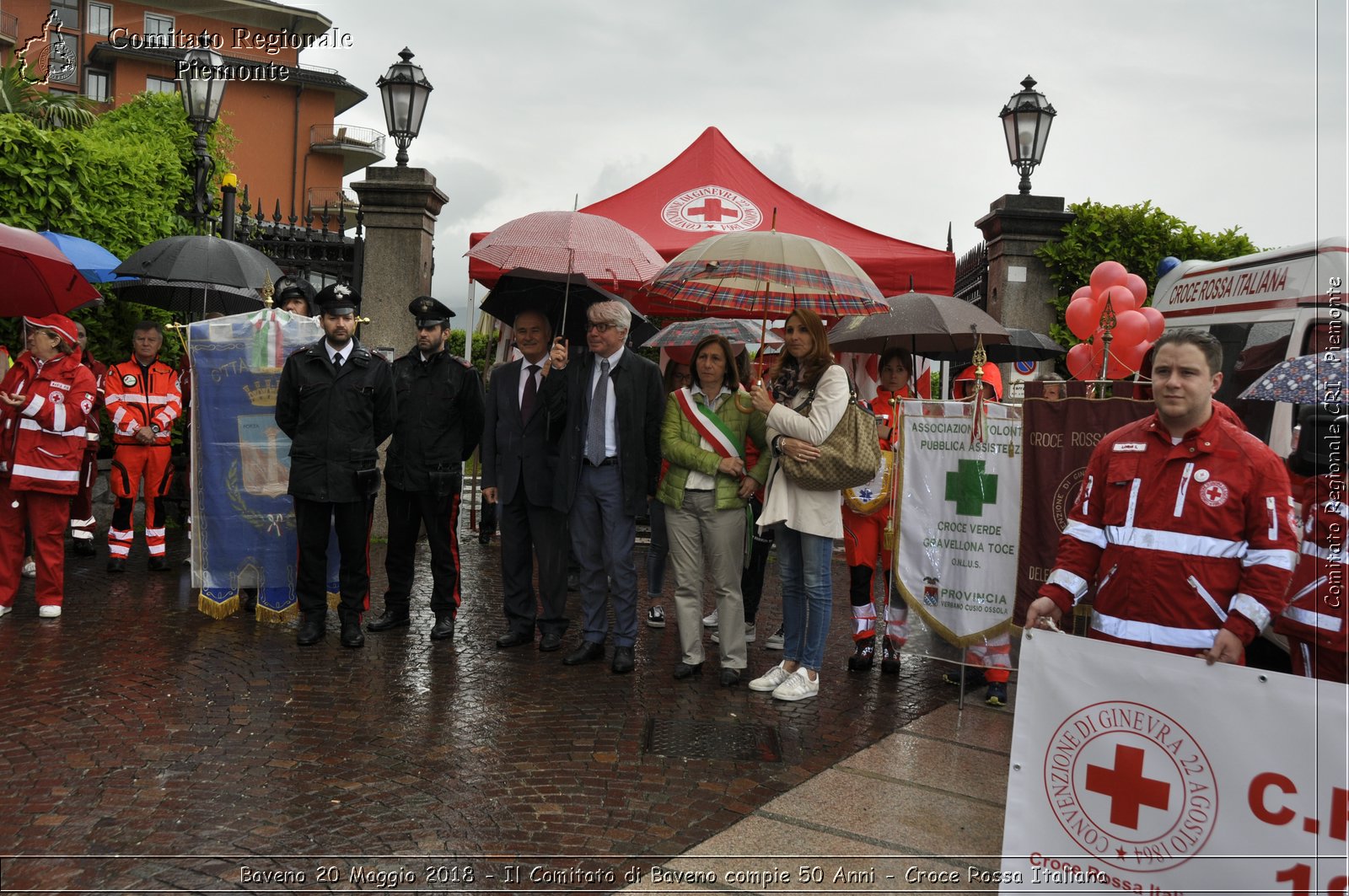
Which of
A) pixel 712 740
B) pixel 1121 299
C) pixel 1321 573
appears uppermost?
pixel 1121 299

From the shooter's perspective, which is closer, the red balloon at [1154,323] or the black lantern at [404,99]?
the red balloon at [1154,323]

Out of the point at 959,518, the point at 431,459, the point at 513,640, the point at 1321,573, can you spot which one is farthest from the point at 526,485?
the point at 1321,573

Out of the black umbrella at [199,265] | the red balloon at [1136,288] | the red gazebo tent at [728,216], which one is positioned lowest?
the red balloon at [1136,288]

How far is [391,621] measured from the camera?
24.0ft

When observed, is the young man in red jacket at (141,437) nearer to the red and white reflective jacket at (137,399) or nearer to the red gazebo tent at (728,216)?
the red and white reflective jacket at (137,399)

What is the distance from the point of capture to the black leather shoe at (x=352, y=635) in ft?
22.2

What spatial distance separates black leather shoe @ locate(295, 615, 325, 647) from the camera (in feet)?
22.3

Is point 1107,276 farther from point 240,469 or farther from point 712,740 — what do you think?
point 240,469

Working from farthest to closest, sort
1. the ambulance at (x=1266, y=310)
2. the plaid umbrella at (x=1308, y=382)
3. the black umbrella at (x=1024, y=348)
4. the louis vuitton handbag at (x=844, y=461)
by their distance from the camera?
1. the black umbrella at (x=1024, y=348)
2. the louis vuitton handbag at (x=844, y=461)
3. the ambulance at (x=1266, y=310)
4. the plaid umbrella at (x=1308, y=382)

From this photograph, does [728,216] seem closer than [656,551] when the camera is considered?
No

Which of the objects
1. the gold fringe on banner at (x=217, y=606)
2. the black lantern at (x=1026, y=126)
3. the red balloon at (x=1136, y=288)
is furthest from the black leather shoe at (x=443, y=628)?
the black lantern at (x=1026, y=126)

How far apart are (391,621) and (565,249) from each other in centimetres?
269

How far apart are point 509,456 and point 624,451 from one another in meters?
0.80

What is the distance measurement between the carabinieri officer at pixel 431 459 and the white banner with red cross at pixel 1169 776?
4.41 meters
